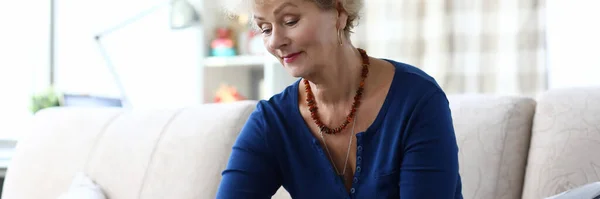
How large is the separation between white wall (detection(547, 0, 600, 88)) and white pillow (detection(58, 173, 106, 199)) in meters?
1.77

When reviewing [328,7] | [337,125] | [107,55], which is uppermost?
[328,7]

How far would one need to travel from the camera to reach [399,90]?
126 cm

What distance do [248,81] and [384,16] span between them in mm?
977

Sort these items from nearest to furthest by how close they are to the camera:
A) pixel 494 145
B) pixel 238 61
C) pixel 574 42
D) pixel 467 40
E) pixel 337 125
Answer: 1. pixel 337 125
2. pixel 494 145
3. pixel 574 42
4. pixel 467 40
5. pixel 238 61

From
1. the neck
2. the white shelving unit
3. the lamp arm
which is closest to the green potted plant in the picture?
the lamp arm

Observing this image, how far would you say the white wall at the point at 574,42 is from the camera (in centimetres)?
274

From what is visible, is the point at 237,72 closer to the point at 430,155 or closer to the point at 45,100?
the point at 45,100

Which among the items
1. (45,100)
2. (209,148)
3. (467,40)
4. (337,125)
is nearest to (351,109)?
(337,125)

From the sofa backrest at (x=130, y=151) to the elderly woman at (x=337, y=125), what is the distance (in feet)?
1.57

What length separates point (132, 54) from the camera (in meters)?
3.96

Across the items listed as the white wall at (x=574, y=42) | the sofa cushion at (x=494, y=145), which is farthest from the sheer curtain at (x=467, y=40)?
the sofa cushion at (x=494, y=145)

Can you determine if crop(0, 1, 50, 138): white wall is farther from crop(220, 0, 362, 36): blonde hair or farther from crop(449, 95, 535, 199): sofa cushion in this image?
crop(449, 95, 535, 199): sofa cushion

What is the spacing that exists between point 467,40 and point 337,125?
81.2 inches

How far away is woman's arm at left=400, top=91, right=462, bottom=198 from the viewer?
1.16 meters
